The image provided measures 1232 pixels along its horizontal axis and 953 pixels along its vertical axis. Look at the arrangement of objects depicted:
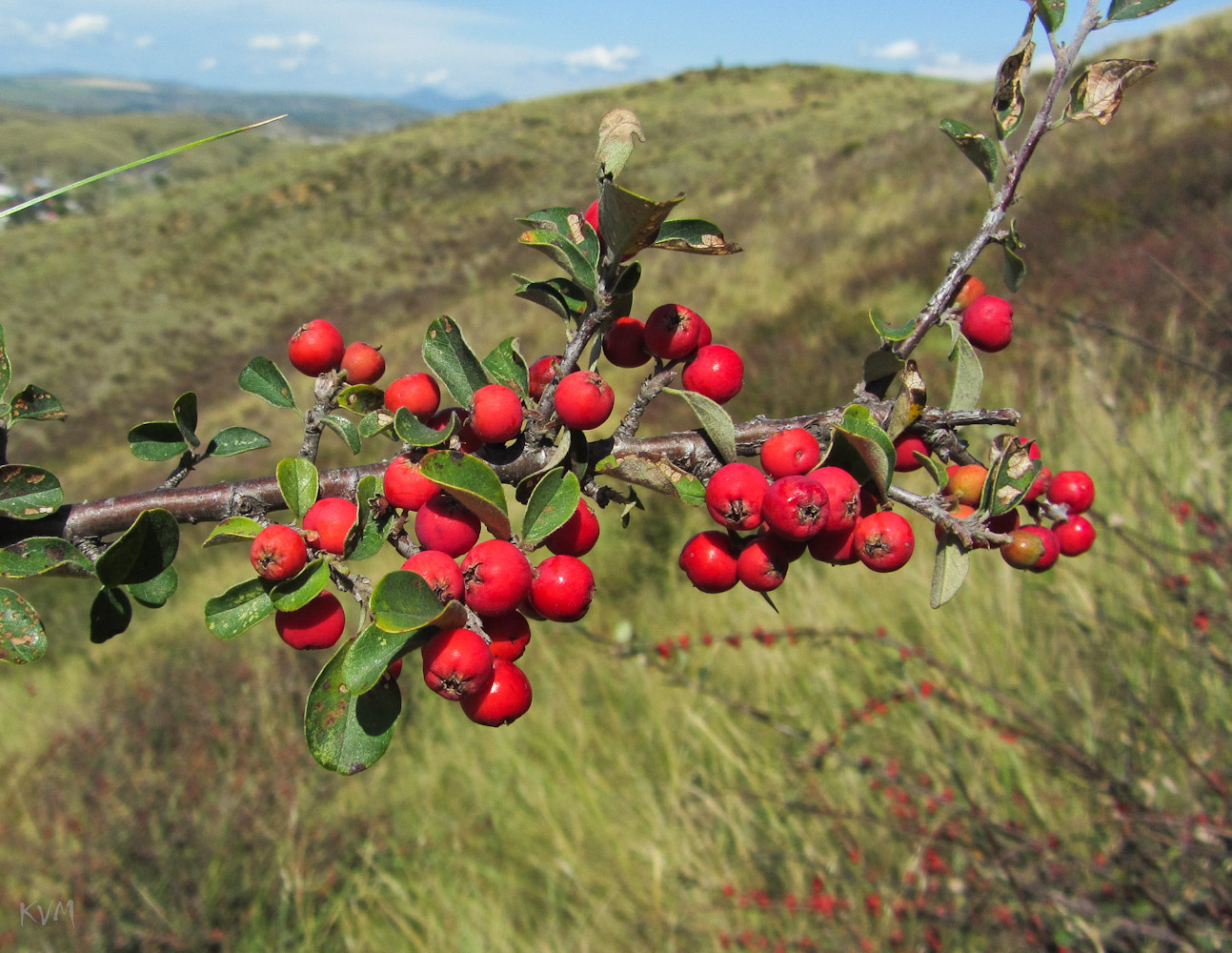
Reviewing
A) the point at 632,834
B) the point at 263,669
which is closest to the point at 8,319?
the point at 263,669

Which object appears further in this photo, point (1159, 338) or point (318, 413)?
point (1159, 338)

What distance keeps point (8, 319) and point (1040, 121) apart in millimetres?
36942

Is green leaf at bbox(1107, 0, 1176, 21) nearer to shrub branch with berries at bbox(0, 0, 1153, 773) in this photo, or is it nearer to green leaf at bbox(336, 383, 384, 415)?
shrub branch with berries at bbox(0, 0, 1153, 773)

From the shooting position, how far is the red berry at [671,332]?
34.8 inches

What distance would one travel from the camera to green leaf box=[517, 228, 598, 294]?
29.1 inches

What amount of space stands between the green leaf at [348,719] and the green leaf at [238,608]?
0.10m

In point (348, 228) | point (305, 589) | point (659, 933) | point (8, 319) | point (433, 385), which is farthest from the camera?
point (348, 228)

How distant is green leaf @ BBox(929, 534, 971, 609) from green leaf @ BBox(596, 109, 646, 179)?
53cm

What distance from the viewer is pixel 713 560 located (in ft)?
2.89

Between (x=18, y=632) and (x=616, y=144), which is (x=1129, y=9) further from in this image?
(x=18, y=632)

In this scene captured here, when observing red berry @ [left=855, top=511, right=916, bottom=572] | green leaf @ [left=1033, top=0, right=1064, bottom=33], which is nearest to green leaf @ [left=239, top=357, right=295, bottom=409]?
red berry @ [left=855, top=511, right=916, bottom=572]

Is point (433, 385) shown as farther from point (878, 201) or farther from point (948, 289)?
point (878, 201)

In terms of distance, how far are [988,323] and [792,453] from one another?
0.37 metres

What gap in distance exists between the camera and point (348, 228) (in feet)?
111
